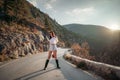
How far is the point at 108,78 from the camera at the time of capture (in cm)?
794

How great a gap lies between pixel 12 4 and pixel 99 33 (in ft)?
495

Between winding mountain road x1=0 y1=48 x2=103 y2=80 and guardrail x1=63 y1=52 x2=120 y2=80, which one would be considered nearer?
guardrail x1=63 y1=52 x2=120 y2=80

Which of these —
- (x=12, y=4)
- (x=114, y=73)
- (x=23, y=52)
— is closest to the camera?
(x=114, y=73)

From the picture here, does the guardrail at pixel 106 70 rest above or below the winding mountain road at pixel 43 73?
above

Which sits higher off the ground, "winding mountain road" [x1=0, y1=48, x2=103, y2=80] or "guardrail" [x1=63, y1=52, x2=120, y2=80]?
"guardrail" [x1=63, y1=52, x2=120, y2=80]

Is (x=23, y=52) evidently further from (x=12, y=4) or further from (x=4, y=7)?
(x=12, y=4)

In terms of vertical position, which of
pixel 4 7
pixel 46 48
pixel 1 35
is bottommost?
pixel 46 48

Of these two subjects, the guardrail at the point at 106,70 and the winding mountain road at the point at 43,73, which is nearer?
the guardrail at the point at 106,70

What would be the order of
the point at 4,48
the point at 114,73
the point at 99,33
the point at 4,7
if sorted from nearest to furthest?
1. the point at 114,73
2. the point at 4,48
3. the point at 4,7
4. the point at 99,33

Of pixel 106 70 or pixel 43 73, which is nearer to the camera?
pixel 106 70

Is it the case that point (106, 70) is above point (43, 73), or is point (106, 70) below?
above

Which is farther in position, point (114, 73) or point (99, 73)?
point (99, 73)


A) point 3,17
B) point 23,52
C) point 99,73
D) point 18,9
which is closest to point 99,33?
point 18,9

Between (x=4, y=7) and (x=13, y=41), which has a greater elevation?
(x=4, y=7)
